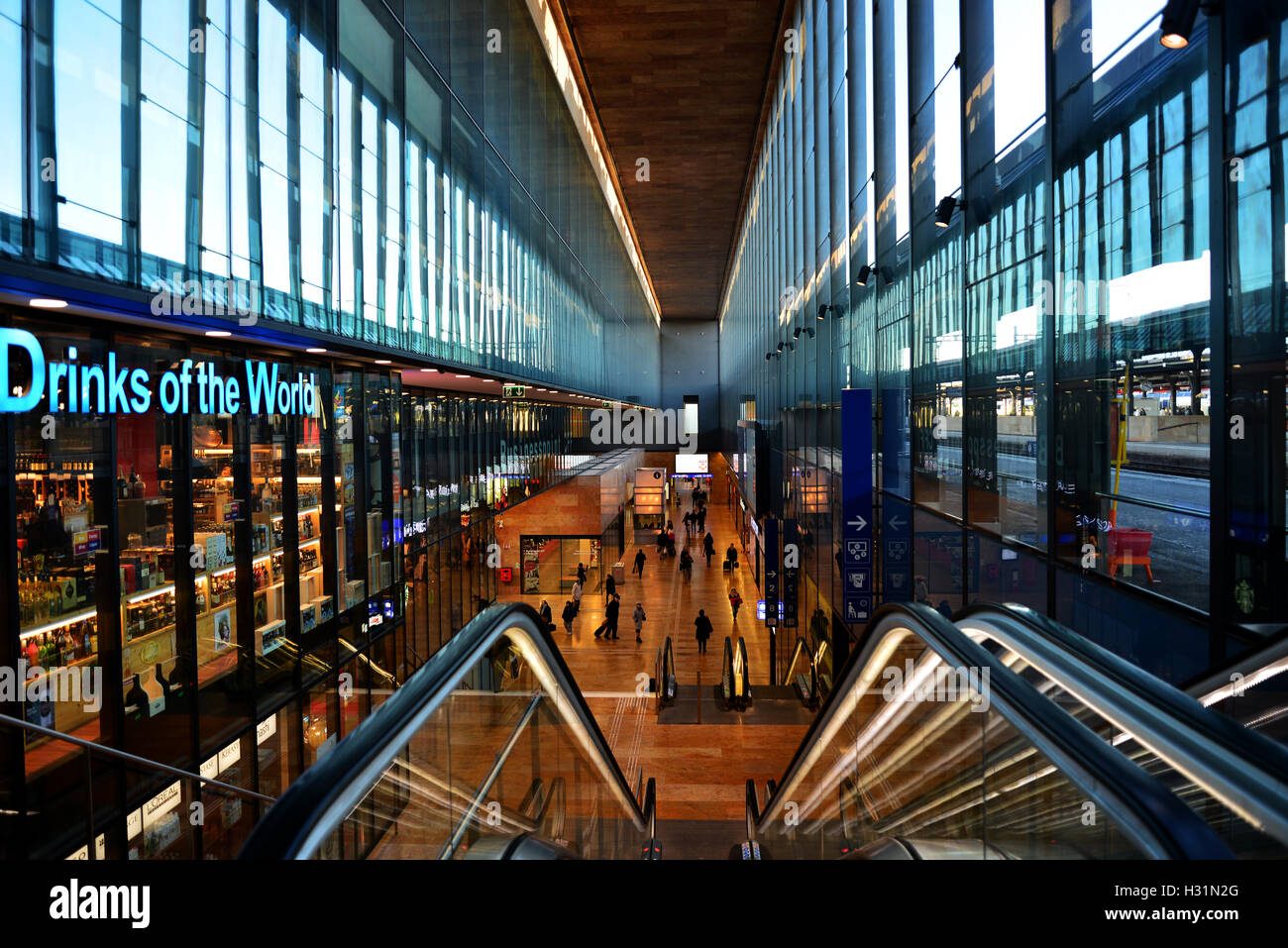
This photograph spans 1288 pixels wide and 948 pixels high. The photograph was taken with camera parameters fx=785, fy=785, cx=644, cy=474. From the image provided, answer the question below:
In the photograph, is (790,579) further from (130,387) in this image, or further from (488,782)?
(488,782)

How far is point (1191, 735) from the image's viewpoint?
1.82 meters

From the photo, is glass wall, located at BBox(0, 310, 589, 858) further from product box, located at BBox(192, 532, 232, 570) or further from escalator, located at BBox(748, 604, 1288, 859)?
escalator, located at BBox(748, 604, 1288, 859)

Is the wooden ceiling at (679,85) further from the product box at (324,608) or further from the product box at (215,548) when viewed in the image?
the product box at (215,548)

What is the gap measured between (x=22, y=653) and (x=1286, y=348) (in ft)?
25.1

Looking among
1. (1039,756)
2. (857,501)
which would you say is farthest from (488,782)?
(857,501)

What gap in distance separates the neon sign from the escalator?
5.60 m

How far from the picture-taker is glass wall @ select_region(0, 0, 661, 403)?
5375 millimetres

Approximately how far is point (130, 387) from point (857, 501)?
28.2 feet

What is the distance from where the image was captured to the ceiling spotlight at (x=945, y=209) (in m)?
8.06

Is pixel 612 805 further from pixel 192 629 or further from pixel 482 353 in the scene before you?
pixel 482 353

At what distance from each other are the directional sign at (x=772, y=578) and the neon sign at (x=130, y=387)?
1378cm
